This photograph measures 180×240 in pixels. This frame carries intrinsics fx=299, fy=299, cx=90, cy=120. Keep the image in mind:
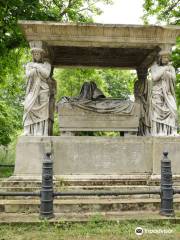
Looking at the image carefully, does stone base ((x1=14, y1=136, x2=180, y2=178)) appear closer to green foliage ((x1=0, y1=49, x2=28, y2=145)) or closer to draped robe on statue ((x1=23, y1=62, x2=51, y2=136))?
draped robe on statue ((x1=23, y1=62, x2=51, y2=136))

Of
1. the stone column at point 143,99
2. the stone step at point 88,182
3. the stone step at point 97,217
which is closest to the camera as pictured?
the stone step at point 97,217

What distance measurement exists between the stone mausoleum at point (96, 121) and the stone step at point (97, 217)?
1284 mm

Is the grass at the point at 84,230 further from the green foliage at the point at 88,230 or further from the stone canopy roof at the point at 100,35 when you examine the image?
the stone canopy roof at the point at 100,35

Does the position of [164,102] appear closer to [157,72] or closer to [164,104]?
[164,104]

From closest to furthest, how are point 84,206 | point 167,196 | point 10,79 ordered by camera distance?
point 167,196, point 84,206, point 10,79

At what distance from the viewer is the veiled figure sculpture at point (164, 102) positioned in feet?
23.0

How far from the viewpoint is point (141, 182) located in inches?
259

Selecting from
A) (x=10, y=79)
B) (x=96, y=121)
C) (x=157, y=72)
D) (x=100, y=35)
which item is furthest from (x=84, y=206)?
(x=10, y=79)

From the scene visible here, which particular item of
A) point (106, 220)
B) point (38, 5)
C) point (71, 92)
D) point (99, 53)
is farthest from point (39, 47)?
point (71, 92)

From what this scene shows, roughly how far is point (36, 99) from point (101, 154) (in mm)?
1967

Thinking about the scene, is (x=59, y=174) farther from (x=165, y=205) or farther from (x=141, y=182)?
(x=165, y=205)

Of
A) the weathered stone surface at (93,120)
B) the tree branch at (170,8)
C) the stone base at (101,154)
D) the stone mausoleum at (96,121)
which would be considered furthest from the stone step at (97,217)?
the tree branch at (170,8)

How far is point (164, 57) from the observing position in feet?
23.4

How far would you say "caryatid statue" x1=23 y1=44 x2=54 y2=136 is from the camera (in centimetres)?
689
